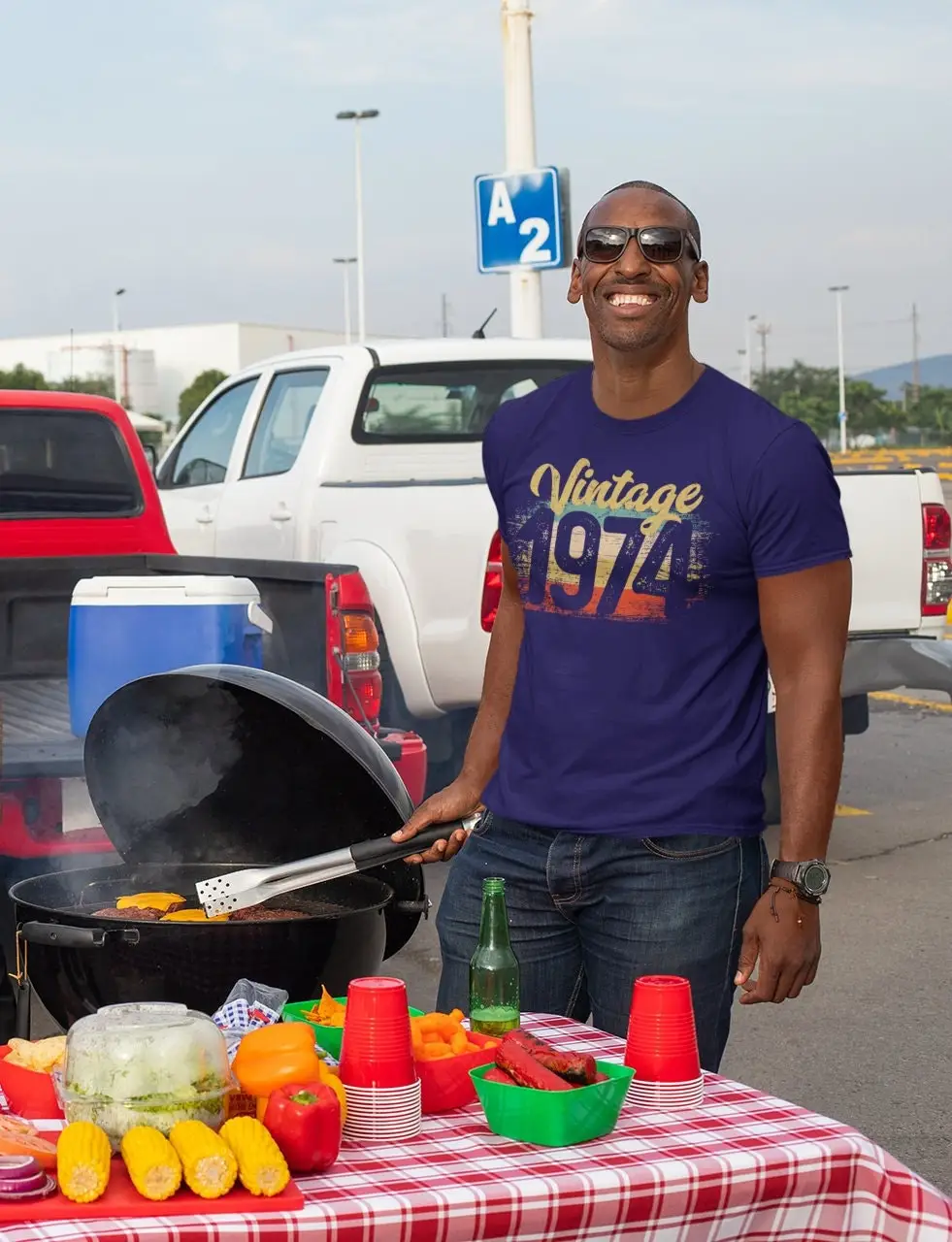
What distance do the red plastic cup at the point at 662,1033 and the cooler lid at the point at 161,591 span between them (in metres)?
Result: 2.94

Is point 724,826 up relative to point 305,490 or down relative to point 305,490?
down

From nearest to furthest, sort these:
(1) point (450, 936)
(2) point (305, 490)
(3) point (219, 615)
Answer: (1) point (450, 936)
(3) point (219, 615)
(2) point (305, 490)

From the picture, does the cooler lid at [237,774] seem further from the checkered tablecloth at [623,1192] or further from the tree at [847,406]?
the tree at [847,406]

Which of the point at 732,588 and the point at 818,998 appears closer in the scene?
the point at 732,588

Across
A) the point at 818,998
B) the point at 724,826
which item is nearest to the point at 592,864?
the point at 724,826

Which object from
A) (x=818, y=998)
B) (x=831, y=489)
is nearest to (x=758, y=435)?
(x=831, y=489)

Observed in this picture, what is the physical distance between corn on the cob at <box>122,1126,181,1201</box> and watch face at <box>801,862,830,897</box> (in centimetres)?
109

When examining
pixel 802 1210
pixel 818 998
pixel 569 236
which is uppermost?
pixel 569 236

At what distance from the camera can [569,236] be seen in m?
12.5

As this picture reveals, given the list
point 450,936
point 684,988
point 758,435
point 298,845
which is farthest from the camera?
point 298,845

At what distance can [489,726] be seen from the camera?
3297 mm

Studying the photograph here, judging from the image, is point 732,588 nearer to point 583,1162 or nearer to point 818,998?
A: point 583,1162

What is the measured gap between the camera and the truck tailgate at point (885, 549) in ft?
25.9

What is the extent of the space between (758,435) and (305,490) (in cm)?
615
